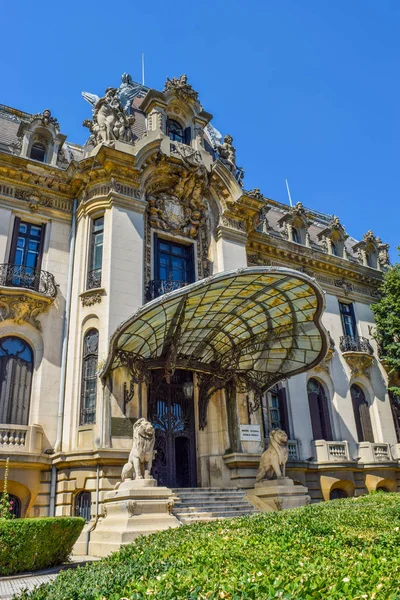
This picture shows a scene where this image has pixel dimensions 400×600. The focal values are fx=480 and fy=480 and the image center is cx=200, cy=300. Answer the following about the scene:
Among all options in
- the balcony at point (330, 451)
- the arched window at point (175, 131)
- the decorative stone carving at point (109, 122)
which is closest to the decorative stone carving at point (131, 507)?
the balcony at point (330, 451)

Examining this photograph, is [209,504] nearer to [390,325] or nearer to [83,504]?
[83,504]

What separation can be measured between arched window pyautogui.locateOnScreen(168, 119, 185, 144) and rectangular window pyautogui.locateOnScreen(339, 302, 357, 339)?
11900 mm

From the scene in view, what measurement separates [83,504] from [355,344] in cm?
1556

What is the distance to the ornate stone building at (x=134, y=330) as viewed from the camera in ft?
47.6

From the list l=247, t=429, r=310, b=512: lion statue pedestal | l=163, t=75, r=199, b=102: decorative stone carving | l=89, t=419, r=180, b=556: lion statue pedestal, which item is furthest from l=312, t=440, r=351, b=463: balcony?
l=163, t=75, r=199, b=102: decorative stone carving

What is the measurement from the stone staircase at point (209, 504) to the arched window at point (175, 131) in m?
14.7

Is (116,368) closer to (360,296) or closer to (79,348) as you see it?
(79,348)

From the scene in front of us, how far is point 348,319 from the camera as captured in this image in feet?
83.4

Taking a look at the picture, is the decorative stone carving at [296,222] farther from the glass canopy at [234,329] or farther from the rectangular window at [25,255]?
the rectangular window at [25,255]

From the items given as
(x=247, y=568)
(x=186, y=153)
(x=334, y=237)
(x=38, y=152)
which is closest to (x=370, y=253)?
(x=334, y=237)

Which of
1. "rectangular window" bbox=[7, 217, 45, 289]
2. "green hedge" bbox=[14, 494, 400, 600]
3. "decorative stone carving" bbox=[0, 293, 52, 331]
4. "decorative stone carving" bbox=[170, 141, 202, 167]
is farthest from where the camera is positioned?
"decorative stone carving" bbox=[170, 141, 202, 167]

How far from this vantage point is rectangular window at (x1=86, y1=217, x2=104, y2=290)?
663 inches

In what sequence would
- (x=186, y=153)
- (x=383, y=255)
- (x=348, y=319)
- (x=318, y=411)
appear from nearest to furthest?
1. (x=186, y=153)
2. (x=318, y=411)
3. (x=348, y=319)
4. (x=383, y=255)

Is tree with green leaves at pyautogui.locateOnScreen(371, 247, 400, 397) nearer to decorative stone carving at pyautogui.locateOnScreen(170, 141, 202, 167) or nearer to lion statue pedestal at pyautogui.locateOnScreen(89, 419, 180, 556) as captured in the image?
decorative stone carving at pyautogui.locateOnScreen(170, 141, 202, 167)
